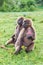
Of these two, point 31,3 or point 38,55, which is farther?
point 31,3

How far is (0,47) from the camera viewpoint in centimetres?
898

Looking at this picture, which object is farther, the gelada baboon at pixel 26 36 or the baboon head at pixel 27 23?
the baboon head at pixel 27 23

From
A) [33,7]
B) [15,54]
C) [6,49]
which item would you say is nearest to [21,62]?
[15,54]

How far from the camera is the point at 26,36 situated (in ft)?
26.9

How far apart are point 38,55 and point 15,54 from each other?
66 cm

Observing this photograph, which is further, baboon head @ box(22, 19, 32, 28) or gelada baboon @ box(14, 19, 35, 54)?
baboon head @ box(22, 19, 32, 28)

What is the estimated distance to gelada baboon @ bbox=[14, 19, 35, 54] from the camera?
8141mm

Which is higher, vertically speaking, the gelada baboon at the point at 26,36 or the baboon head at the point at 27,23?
the baboon head at the point at 27,23

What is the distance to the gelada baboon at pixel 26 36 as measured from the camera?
8141 mm

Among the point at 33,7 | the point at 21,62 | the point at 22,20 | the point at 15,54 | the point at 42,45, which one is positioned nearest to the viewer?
the point at 21,62

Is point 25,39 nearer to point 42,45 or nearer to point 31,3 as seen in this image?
point 42,45

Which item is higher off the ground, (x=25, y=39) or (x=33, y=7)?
(x=25, y=39)

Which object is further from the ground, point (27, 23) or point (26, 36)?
point (27, 23)

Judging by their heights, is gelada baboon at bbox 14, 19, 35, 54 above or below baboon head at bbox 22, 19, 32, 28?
below
